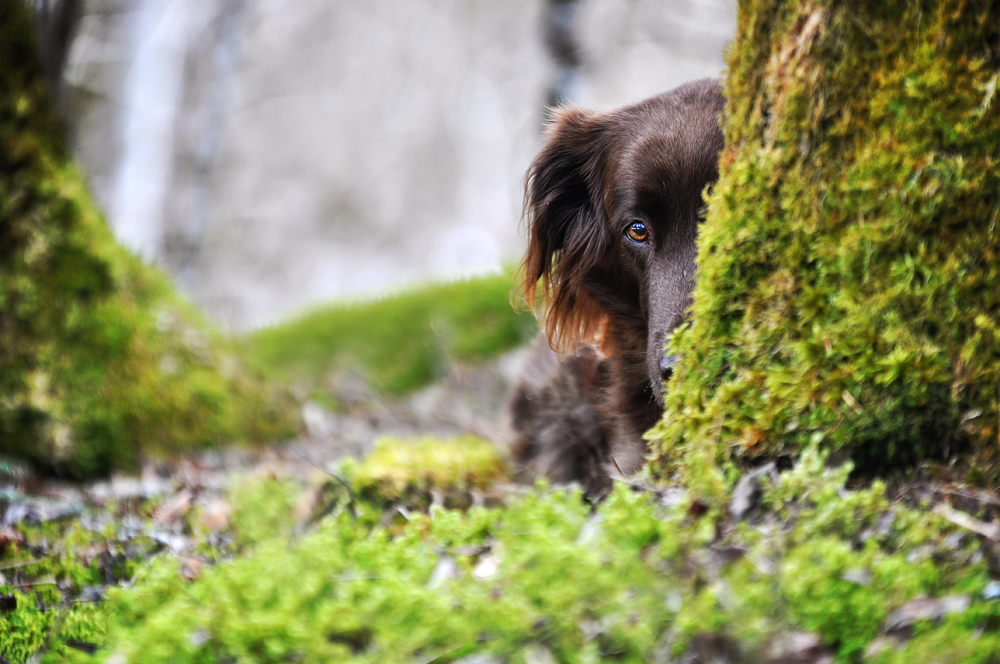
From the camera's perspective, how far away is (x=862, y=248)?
156cm

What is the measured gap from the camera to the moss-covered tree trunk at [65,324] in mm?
3734

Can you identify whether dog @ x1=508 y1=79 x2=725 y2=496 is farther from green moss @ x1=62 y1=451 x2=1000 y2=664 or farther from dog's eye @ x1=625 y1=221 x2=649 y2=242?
green moss @ x1=62 y1=451 x2=1000 y2=664

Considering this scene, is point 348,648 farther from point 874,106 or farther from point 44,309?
point 44,309

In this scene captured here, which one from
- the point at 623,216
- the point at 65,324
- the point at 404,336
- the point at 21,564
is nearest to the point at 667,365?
the point at 623,216

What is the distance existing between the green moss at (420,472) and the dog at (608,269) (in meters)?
0.33

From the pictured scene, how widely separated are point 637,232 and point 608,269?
14.7 inches

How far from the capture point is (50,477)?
377 cm

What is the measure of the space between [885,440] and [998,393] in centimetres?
24

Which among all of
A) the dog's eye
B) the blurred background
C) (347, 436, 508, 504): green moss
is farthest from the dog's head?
the blurred background

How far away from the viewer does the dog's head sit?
2.61 meters

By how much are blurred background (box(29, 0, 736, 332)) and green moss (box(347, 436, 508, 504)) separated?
15.9ft

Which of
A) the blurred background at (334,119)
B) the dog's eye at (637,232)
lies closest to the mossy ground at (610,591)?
the dog's eye at (637,232)

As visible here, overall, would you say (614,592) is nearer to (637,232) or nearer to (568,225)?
(637,232)

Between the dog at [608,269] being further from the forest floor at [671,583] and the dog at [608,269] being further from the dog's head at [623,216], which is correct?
the forest floor at [671,583]
